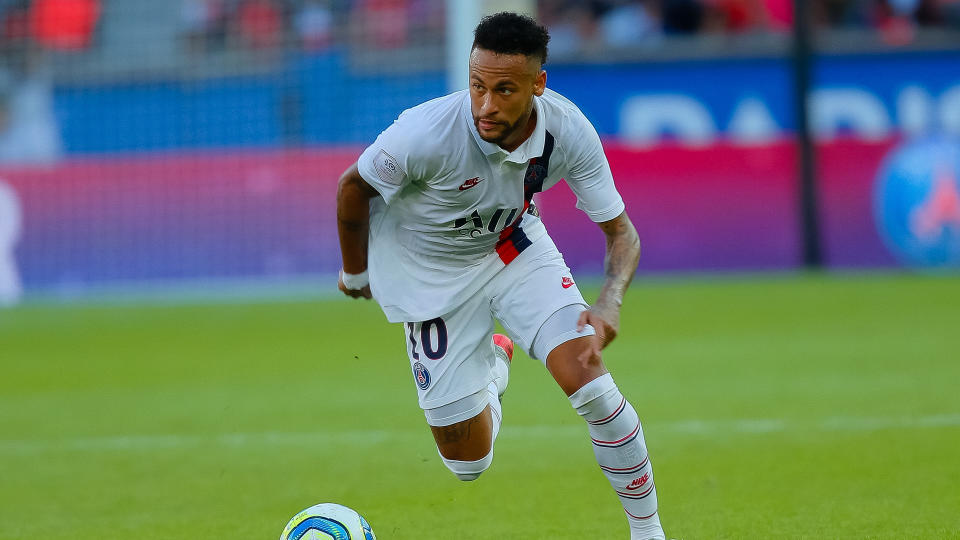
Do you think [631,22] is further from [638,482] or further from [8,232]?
[638,482]

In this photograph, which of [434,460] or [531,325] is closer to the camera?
[531,325]

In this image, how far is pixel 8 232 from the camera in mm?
15117

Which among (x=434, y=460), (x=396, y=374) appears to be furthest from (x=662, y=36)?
(x=434, y=460)

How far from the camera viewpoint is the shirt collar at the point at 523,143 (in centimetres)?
477

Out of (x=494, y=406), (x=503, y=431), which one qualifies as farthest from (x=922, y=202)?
(x=494, y=406)

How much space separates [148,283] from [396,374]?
21.7 ft

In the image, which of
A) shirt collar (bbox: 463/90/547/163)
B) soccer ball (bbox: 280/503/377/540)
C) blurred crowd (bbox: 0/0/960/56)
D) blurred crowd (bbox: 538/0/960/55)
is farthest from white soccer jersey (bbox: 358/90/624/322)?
blurred crowd (bbox: 538/0/960/55)

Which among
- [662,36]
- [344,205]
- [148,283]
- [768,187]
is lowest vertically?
[148,283]

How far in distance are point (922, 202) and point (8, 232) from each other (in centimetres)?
983

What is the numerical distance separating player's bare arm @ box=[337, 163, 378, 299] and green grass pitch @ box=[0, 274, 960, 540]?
102cm

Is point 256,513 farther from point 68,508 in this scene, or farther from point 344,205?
point 344,205

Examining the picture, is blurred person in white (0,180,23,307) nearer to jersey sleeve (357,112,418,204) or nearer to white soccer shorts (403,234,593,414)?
white soccer shorts (403,234,593,414)

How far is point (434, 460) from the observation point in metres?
6.91

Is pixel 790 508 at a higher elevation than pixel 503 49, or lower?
lower
